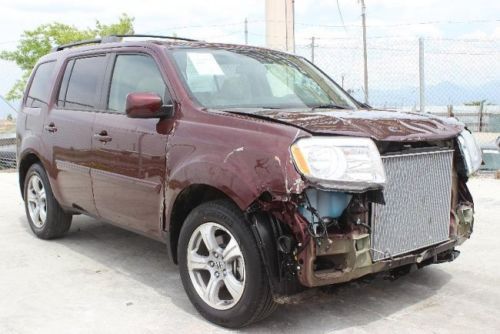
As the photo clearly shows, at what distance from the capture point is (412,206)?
3730mm

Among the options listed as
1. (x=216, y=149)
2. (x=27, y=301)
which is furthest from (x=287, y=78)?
(x=27, y=301)

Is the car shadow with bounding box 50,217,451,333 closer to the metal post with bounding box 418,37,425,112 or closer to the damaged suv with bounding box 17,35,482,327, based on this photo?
the damaged suv with bounding box 17,35,482,327

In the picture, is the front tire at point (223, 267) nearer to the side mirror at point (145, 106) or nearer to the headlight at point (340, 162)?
the headlight at point (340, 162)

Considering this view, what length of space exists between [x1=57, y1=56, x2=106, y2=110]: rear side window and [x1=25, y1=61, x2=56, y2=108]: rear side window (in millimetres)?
333

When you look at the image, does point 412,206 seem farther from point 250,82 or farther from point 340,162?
point 250,82

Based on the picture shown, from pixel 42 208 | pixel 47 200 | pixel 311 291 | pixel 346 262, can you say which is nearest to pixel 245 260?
pixel 311 291

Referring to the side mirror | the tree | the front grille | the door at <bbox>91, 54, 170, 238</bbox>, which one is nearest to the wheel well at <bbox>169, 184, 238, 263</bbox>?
the door at <bbox>91, 54, 170, 238</bbox>

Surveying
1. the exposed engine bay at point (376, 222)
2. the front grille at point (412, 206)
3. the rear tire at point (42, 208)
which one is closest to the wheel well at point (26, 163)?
the rear tire at point (42, 208)

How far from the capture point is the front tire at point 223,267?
343 cm

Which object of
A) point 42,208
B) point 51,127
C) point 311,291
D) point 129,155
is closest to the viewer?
point 311,291

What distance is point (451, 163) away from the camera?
4031mm

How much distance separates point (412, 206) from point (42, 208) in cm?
397

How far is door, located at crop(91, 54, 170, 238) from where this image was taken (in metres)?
4.23

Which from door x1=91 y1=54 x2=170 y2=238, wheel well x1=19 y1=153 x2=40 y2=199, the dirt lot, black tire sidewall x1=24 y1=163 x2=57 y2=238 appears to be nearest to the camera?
the dirt lot
